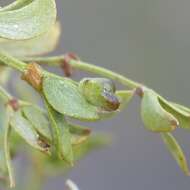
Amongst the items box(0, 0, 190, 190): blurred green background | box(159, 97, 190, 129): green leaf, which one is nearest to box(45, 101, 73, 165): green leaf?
box(159, 97, 190, 129): green leaf

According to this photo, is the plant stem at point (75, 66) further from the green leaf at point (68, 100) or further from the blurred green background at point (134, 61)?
the blurred green background at point (134, 61)

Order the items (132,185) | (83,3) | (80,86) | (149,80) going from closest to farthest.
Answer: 1. (80,86)
2. (132,185)
3. (149,80)
4. (83,3)

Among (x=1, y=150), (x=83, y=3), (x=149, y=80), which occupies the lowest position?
(x=149, y=80)

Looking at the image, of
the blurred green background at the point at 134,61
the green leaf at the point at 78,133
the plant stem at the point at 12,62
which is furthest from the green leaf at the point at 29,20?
the blurred green background at the point at 134,61

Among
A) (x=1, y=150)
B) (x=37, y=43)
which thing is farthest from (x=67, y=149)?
(x=37, y=43)

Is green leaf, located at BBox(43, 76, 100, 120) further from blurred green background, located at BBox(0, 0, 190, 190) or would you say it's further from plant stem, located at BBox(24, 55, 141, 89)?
blurred green background, located at BBox(0, 0, 190, 190)

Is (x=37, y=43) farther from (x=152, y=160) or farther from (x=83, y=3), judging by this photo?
(x=83, y=3)
